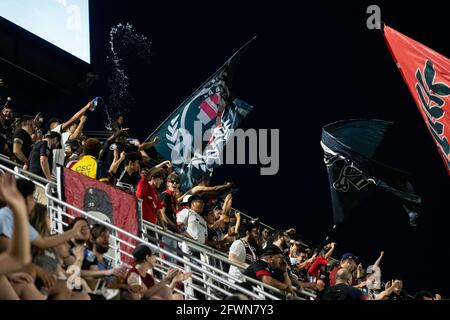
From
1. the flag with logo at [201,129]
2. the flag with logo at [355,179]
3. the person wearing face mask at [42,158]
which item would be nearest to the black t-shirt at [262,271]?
the person wearing face mask at [42,158]

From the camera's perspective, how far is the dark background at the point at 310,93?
23.4 m

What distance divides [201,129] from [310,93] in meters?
10.5

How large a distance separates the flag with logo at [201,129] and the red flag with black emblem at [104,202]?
364 cm

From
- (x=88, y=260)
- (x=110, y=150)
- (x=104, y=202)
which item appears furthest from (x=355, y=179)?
(x=88, y=260)

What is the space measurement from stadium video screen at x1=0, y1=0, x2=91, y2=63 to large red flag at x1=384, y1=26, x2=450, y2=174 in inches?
218

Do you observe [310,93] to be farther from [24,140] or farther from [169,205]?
[24,140]

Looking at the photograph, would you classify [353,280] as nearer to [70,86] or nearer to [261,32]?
[70,86]

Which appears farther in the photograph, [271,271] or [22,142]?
[22,142]

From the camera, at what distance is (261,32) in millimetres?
25000

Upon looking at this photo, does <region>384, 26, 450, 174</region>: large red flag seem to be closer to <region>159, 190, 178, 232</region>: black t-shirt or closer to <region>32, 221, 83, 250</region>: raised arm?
<region>159, 190, 178, 232</region>: black t-shirt

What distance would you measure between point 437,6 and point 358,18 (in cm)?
227

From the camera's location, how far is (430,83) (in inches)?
517

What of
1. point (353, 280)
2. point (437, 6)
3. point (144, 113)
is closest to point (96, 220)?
point (353, 280)

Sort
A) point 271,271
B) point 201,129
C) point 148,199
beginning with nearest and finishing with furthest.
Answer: point 271,271, point 148,199, point 201,129
